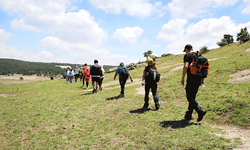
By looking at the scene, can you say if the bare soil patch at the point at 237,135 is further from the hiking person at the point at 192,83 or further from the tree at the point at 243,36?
the tree at the point at 243,36

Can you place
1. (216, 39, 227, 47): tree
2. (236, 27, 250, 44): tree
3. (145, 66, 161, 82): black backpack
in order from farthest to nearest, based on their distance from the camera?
1. (216, 39, 227, 47): tree
2. (236, 27, 250, 44): tree
3. (145, 66, 161, 82): black backpack

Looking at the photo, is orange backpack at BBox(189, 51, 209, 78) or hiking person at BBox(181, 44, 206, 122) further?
hiking person at BBox(181, 44, 206, 122)

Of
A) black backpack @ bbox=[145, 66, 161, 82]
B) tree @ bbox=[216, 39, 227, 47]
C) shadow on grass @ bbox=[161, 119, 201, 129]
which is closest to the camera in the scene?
shadow on grass @ bbox=[161, 119, 201, 129]

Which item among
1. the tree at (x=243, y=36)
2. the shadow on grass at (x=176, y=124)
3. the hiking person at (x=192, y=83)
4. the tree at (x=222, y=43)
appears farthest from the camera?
the tree at (x=222, y=43)

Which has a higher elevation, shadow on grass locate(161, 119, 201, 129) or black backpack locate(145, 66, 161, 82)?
black backpack locate(145, 66, 161, 82)

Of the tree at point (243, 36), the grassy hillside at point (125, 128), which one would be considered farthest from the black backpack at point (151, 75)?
the tree at point (243, 36)

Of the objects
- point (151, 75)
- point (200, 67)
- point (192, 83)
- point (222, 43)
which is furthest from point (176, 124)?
point (222, 43)

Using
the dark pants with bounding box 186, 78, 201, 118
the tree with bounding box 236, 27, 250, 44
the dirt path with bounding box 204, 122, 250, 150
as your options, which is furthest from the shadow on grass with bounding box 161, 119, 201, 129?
the tree with bounding box 236, 27, 250, 44

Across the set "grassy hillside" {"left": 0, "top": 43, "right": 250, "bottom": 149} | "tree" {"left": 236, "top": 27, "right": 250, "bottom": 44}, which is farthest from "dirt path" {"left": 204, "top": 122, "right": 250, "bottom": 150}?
"tree" {"left": 236, "top": 27, "right": 250, "bottom": 44}

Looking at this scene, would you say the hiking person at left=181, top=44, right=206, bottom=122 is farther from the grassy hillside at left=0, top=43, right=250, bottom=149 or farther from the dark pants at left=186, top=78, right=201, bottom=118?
the grassy hillside at left=0, top=43, right=250, bottom=149

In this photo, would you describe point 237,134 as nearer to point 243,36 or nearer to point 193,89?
point 193,89

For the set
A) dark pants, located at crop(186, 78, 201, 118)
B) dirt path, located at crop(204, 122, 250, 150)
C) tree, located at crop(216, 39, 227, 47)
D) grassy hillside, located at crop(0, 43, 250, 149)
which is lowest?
grassy hillside, located at crop(0, 43, 250, 149)

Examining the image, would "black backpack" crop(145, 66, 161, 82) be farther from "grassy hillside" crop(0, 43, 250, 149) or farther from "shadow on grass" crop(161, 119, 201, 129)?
"shadow on grass" crop(161, 119, 201, 129)

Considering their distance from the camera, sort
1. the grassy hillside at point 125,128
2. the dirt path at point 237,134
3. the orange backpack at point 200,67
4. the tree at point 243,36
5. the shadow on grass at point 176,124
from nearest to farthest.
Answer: the dirt path at point 237,134, the grassy hillside at point 125,128, the orange backpack at point 200,67, the shadow on grass at point 176,124, the tree at point 243,36
